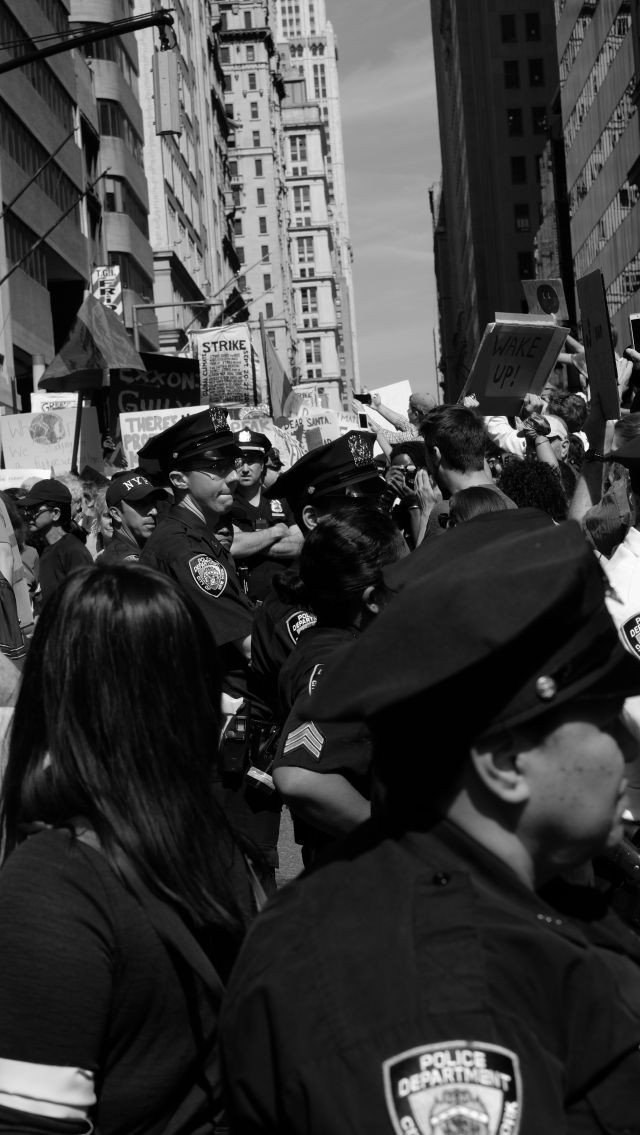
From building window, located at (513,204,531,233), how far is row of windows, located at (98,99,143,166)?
59.8 m

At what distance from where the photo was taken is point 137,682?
231 cm

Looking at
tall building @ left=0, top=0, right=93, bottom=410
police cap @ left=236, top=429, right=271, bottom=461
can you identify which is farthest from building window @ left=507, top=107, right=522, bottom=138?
police cap @ left=236, top=429, right=271, bottom=461

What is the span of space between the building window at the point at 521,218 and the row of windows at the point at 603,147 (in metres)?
44.0

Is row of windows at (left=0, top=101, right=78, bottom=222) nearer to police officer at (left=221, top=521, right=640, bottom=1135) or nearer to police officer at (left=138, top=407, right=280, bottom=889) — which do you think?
police officer at (left=138, top=407, right=280, bottom=889)

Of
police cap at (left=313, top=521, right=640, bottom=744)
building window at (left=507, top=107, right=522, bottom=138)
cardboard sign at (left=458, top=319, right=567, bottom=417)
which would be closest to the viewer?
police cap at (left=313, top=521, right=640, bottom=744)

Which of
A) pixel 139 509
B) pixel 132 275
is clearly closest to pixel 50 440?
pixel 139 509

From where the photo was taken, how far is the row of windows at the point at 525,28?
111062mm

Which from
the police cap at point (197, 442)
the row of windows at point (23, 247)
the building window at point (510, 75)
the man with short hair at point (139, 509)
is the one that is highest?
the building window at point (510, 75)

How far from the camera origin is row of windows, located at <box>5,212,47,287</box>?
35.4 metres

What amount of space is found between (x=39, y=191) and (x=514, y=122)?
261 feet

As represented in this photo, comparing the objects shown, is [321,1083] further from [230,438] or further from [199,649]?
[230,438]

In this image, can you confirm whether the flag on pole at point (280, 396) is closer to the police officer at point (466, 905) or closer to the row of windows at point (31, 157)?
the row of windows at point (31, 157)

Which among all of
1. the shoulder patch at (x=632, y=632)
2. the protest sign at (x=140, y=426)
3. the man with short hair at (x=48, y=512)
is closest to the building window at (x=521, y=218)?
the protest sign at (x=140, y=426)

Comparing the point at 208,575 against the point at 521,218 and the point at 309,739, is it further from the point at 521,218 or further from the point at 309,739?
the point at 521,218
